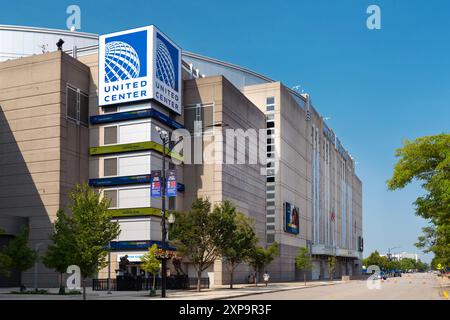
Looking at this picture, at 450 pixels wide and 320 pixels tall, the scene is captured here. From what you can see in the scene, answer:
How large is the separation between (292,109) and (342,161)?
57.7 m

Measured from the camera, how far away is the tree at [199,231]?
48.0 m

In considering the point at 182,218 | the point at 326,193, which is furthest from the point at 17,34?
the point at 326,193

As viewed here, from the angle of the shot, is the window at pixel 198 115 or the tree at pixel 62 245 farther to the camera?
the window at pixel 198 115

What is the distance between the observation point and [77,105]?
64.2 m

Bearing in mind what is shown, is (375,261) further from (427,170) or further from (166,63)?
(427,170)

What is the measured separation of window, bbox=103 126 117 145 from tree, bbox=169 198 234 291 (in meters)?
19.4

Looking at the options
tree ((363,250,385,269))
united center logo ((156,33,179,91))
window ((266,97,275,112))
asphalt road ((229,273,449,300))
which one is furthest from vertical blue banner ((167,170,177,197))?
tree ((363,250,385,269))

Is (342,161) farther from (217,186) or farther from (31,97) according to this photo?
(31,97)

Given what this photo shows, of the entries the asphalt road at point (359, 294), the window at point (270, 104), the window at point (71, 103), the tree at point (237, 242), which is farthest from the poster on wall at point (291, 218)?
the window at point (71, 103)

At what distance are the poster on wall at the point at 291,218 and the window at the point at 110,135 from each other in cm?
3773

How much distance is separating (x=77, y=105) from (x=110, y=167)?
7.64m

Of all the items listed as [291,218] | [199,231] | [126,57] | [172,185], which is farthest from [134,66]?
[291,218]

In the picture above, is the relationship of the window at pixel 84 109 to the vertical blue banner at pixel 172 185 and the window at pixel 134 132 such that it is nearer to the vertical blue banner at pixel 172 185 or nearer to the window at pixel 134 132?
the window at pixel 134 132

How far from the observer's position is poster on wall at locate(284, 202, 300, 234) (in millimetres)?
94562
